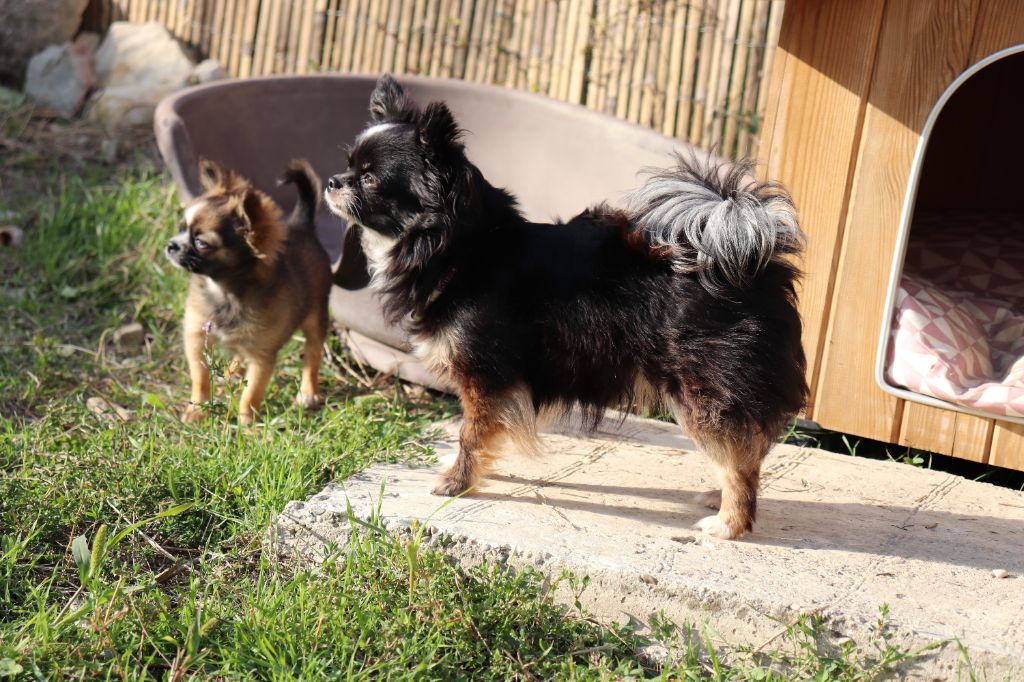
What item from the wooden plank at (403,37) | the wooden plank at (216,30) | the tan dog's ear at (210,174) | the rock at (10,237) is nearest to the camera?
the tan dog's ear at (210,174)

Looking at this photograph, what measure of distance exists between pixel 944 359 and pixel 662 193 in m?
1.59

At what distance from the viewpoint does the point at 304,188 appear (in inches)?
186

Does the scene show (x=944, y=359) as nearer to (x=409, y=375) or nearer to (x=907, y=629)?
(x=907, y=629)

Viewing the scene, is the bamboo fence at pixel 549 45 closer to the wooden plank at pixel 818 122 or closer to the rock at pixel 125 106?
the rock at pixel 125 106

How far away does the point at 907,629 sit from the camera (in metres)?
2.80

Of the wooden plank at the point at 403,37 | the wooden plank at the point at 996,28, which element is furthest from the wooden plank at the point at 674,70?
the wooden plank at the point at 996,28

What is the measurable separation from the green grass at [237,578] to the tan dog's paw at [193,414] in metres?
0.07

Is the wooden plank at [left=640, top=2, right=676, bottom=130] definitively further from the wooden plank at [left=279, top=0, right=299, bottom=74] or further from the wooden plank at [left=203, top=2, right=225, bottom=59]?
the wooden plank at [left=203, top=2, right=225, bottom=59]

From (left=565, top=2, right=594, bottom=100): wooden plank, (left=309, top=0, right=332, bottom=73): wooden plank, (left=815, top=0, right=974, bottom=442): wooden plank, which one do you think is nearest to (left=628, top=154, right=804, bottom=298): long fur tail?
(left=815, top=0, right=974, bottom=442): wooden plank

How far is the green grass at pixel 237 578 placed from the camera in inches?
108

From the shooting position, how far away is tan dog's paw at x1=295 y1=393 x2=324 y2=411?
4543 millimetres

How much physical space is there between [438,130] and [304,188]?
67.8 inches

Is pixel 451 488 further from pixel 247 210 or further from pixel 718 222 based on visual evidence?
pixel 247 210

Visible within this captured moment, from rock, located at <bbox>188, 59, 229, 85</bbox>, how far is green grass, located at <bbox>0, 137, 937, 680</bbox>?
337cm
